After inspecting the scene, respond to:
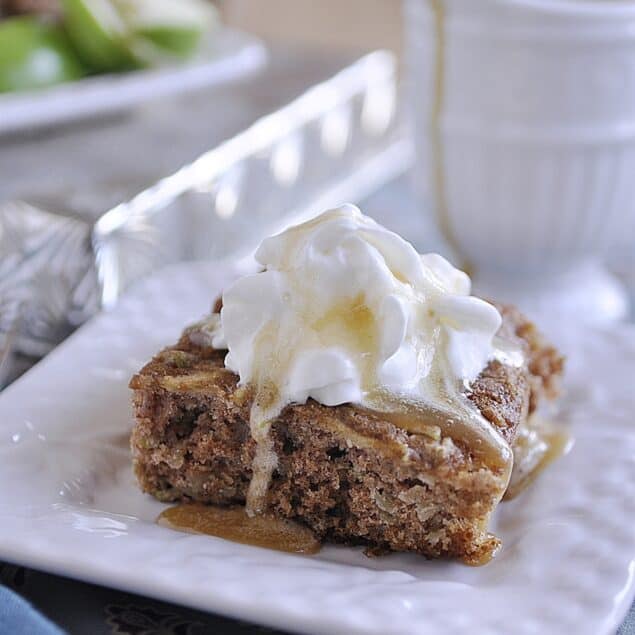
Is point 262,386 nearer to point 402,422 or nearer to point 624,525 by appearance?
point 402,422

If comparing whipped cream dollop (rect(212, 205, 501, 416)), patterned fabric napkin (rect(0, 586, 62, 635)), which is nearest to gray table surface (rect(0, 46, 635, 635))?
whipped cream dollop (rect(212, 205, 501, 416))

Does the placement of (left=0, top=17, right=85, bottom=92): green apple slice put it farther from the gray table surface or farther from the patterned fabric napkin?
the patterned fabric napkin

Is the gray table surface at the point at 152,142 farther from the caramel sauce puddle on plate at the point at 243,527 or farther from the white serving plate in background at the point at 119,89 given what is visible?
the caramel sauce puddle on plate at the point at 243,527

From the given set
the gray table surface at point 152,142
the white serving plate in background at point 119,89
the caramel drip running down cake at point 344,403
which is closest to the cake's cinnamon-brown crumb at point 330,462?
the caramel drip running down cake at point 344,403

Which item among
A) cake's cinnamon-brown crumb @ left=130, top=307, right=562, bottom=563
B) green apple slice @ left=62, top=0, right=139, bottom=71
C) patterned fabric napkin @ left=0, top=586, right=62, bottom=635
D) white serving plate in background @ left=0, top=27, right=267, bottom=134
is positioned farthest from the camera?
green apple slice @ left=62, top=0, right=139, bottom=71

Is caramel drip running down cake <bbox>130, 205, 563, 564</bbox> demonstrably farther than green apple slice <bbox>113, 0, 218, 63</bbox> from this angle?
No

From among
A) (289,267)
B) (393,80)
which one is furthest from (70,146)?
(289,267)
